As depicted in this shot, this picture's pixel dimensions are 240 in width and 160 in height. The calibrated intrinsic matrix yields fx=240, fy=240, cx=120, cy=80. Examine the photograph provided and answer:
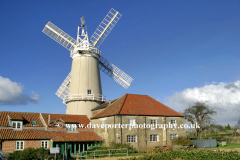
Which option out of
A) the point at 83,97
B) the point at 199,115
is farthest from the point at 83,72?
the point at 199,115

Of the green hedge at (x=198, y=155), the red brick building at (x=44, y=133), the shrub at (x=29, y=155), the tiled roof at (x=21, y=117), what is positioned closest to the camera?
the green hedge at (x=198, y=155)

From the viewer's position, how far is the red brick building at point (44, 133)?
25.4 m

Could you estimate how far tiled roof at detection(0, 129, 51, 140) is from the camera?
25.1 m

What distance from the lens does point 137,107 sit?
31578 mm

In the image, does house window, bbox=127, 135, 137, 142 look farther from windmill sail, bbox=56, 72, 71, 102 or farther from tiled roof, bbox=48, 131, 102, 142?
windmill sail, bbox=56, 72, 71, 102

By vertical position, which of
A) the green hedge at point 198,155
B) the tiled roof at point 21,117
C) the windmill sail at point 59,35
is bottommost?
the green hedge at point 198,155

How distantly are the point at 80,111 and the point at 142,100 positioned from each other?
9.27 m

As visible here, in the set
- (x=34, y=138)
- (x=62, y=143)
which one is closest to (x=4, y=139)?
(x=34, y=138)

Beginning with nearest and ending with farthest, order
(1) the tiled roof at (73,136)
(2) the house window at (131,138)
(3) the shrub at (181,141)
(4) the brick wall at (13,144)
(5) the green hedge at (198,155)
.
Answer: (5) the green hedge at (198,155), (4) the brick wall at (13,144), (1) the tiled roof at (73,136), (2) the house window at (131,138), (3) the shrub at (181,141)

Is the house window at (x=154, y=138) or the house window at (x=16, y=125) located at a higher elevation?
the house window at (x=16, y=125)

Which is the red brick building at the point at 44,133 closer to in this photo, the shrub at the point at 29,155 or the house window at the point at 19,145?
the house window at the point at 19,145

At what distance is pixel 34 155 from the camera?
2245 centimetres

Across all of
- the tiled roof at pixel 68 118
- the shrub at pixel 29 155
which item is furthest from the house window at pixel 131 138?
the shrub at pixel 29 155

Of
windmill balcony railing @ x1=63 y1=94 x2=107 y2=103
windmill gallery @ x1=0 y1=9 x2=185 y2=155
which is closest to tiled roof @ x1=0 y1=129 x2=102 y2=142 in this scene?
windmill gallery @ x1=0 y1=9 x2=185 y2=155
